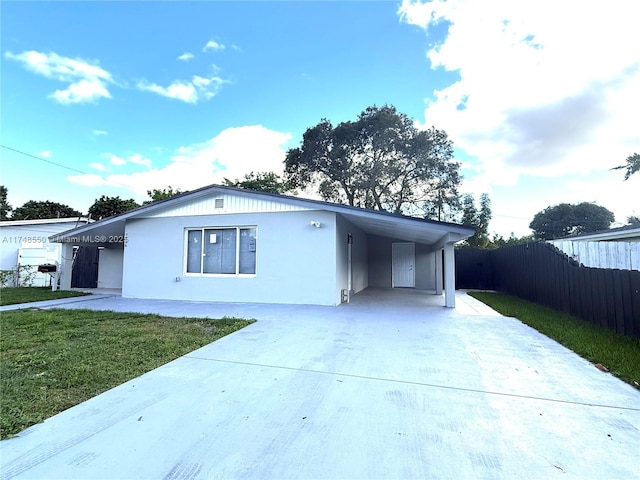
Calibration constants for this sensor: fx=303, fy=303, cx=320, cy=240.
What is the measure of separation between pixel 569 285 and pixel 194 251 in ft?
30.8

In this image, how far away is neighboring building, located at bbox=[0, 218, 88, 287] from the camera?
1373 centimetres

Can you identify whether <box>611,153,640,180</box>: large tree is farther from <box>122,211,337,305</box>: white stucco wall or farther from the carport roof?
<box>122,211,337,305</box>: white stucco wall

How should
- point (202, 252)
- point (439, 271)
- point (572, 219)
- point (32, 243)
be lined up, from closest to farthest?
point (202, 252) < point (439, 271) < point (32, 243) < point (572, 219)

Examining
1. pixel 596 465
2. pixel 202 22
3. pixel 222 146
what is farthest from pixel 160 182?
pixel 596 465

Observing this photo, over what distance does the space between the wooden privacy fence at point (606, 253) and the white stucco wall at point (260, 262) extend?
6200mm

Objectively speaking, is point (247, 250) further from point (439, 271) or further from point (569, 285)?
point (569, 285)

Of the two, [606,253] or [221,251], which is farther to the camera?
[221,251]

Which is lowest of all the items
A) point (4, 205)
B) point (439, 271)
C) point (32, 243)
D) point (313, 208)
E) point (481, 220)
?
point (439, 271)

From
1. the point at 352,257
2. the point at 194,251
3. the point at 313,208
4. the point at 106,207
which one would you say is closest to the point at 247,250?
the point at 194,251

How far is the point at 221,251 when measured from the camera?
8.71 m

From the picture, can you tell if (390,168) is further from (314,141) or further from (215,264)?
(215,264)

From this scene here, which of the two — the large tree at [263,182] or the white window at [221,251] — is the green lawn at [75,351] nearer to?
the white window at [221,251]

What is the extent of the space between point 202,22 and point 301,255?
7714mm

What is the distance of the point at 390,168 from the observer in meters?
19.3
